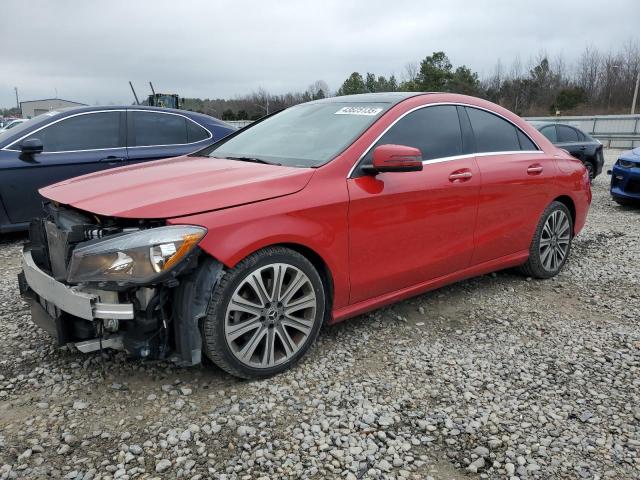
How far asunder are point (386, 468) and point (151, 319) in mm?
1278

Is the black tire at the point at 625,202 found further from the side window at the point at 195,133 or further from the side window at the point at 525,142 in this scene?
the side window at the point at 195,133

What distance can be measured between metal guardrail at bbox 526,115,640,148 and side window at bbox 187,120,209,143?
22.3m

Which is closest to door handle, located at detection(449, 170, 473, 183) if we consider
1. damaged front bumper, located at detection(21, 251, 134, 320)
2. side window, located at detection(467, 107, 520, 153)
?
side window, located at detection(467, 107, 520, 153)

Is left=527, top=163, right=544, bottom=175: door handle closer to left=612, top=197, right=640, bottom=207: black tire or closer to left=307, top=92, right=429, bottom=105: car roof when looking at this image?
left=307, top=92, right=429, bottom=105: car roof

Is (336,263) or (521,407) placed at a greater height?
(336,263)

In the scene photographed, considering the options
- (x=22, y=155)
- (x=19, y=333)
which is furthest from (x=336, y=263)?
(x=22, y=155)

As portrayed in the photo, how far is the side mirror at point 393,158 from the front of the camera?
9.92 ft

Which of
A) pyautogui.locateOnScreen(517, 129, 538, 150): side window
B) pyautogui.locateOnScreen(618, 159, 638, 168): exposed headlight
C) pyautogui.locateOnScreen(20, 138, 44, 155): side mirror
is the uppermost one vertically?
pyautogui.locateOnScreen(20, 138, 44, 155): side mirror

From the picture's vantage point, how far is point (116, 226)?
255 cm

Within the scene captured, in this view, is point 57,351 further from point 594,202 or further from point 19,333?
point 594,202

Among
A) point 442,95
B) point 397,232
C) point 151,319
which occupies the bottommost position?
point 151,319

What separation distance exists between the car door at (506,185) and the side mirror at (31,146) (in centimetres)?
436

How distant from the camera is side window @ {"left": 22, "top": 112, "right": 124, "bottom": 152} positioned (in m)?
5.77

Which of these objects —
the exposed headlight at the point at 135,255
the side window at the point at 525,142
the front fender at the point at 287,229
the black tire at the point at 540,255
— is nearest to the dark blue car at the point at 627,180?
the black tire at the point at 540,255
